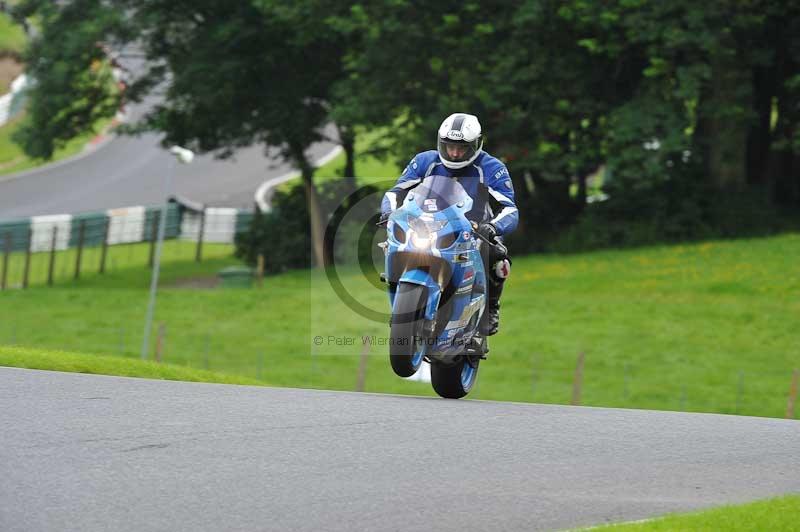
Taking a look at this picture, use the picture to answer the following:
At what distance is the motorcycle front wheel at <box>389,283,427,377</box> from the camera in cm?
1167

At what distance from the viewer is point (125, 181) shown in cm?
6825

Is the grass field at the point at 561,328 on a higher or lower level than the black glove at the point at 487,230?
lower

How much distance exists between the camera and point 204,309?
41406 mm

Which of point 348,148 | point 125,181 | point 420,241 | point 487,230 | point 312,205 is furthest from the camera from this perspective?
point 125,181

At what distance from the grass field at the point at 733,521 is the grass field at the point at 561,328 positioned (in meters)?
18.4

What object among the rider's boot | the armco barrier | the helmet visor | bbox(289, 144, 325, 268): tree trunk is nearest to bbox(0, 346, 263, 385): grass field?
the rider's boot

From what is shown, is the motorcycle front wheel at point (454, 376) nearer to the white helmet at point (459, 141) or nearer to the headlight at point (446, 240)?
the headlight at point (446, 240)

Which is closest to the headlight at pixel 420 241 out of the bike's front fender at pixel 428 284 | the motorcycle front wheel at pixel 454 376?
the bike's front fender at pixel 428 284

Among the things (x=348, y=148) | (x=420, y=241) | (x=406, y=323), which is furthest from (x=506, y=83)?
(x=406, y=323)

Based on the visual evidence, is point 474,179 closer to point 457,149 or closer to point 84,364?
point 457,149

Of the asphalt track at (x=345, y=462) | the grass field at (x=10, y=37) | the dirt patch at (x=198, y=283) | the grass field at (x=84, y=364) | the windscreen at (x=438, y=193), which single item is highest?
the grass field at (x=10, y=37)

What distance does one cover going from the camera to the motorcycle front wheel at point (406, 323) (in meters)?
11.7

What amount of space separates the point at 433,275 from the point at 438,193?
2.49 feet

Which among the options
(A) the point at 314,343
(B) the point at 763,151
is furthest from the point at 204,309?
(B) the point at 763,151
